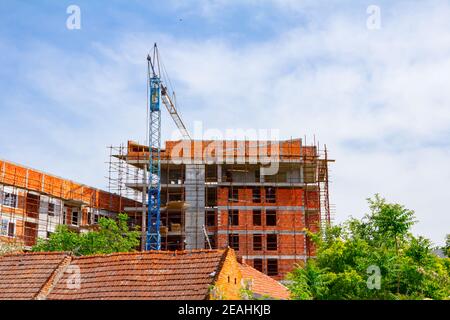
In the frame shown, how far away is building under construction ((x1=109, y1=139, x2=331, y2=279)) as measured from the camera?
51875 mm

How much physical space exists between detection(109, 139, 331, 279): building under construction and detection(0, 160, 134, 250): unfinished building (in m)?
2.73

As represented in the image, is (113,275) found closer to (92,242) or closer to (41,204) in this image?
(92,242)

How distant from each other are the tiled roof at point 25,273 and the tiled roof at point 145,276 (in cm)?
47

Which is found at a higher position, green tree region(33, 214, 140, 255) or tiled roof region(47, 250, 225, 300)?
green tree region(33, 214, 140, 255)

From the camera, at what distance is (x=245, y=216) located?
52.7 metres

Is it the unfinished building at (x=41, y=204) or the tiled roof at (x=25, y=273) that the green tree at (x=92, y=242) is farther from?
the tiled roof at (x=25, y=273)

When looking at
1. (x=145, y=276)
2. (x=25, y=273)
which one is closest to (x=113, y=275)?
(x=145, y=276)

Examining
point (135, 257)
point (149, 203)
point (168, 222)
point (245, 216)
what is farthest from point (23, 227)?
point (135, 257)

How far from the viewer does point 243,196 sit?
5347 centimetres

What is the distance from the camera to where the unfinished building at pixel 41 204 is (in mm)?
45938

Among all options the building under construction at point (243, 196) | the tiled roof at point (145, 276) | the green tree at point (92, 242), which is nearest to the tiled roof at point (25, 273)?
the tiled roof at point (145, 276)

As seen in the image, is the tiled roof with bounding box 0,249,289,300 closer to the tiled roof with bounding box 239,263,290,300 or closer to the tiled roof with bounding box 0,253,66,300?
the tiled roof with bounding box 0,253,66,300

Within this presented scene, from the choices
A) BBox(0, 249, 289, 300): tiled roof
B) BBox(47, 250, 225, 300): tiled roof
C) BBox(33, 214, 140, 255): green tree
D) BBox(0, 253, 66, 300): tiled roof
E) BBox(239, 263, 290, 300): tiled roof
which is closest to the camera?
BBox(47, 250, 225, 300): tiled roof

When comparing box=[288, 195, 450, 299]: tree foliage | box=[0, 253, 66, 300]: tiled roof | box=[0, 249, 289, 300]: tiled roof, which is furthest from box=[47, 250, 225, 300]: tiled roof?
box=[288, 195, 450, 299]: tree foliage
